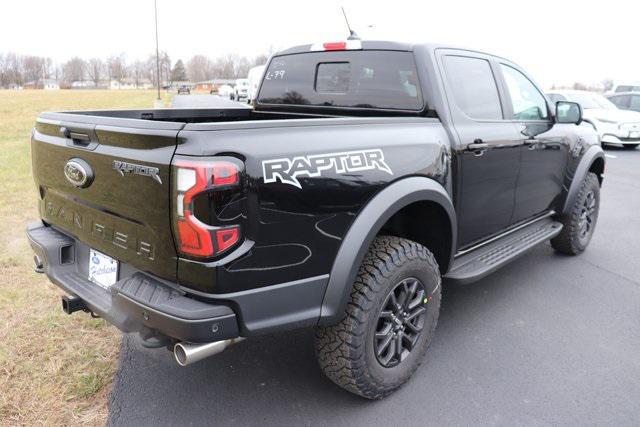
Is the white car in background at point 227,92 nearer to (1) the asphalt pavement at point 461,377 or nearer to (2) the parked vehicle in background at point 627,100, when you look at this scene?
(2) the parked vehicle in background at point 627,100

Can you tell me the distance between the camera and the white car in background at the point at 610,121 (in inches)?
561

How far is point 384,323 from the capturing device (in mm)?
2740

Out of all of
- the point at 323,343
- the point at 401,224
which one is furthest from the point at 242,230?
the point at 401,224

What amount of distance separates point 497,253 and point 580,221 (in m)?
1.76

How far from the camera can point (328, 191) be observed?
2.30m

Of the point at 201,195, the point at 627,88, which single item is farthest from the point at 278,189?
the point at 627,88

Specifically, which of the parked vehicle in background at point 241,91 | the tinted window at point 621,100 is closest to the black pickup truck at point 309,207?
the tinted window at point 621,100

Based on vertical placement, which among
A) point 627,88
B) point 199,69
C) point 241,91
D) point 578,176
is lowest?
point 578,176

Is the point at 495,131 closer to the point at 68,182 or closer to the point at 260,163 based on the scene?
the point at 260,163

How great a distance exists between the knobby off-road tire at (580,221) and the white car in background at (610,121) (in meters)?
9.87

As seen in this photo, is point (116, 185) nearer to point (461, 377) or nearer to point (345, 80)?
point (345, 80)

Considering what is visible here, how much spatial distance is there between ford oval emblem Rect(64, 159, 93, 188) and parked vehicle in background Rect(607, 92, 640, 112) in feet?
59.9

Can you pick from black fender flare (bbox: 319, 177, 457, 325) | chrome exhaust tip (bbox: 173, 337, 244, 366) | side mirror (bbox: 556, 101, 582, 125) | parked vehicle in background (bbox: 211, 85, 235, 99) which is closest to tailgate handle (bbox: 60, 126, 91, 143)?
chrome exhaust tip (bbox: 173, 337, 244, 366)

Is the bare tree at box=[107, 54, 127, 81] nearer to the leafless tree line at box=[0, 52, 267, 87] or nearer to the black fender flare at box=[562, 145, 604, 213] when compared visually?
the leafless tree line at box=[0, 52, 267, 87]
